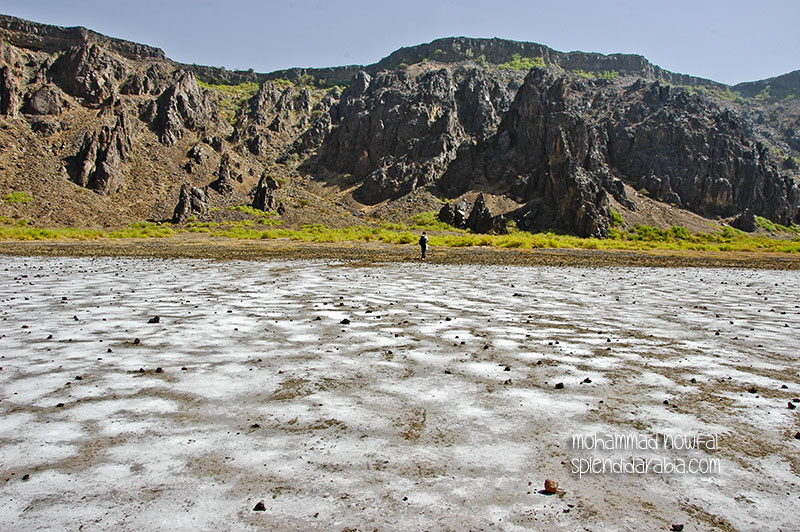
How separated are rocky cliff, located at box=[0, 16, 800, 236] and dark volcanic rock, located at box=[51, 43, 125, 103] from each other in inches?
12.4

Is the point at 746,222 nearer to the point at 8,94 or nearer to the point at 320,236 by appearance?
the point at 320,236

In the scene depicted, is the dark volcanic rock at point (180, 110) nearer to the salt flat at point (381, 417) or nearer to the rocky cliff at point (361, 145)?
the rocky cliff at point (361, 145)

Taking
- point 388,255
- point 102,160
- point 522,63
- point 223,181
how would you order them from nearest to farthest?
1. point 388,255
2. point 102,160
3. point 223,181
4. point 522,63

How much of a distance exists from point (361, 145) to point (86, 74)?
61687 mm

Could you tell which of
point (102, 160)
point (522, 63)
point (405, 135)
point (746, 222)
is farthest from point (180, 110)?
point (522, 63)

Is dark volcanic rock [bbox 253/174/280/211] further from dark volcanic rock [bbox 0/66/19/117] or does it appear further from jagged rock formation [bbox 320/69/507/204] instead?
dark volcanic rock [bbox 0/66/19/117]

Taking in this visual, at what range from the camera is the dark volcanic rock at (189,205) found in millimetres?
65875

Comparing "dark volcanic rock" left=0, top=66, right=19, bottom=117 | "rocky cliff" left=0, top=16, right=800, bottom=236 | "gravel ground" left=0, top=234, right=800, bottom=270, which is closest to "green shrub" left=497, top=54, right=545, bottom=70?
"rocky cliff" left=0, top=16, right=800, bottom=236

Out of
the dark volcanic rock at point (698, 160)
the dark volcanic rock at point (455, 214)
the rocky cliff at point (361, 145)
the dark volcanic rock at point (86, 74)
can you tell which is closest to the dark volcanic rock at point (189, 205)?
the rocky cliff at point (361, 145)

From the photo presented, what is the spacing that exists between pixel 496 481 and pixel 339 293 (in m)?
9.78

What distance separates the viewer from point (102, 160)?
7219 cm

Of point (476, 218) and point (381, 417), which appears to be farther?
point (476, 218)

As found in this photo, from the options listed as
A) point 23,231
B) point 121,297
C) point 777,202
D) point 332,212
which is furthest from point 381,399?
point 777,202

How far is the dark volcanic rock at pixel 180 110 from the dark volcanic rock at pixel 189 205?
25.5 meters
